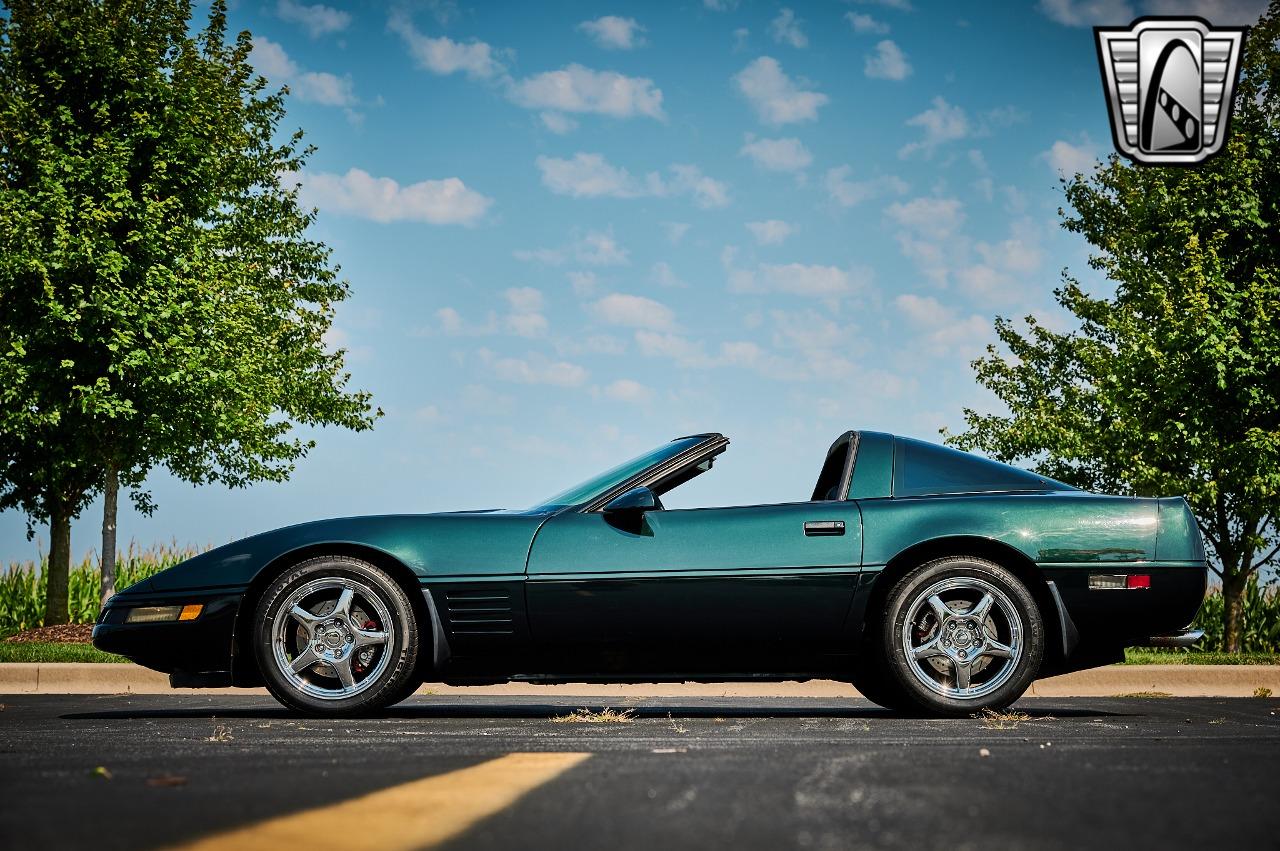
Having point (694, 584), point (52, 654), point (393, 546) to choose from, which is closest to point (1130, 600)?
point (694, 584)

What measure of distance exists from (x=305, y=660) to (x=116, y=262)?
12210mm

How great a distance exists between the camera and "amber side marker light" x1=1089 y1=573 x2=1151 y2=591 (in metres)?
5.76

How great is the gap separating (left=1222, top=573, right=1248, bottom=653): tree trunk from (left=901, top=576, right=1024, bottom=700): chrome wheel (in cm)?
1271

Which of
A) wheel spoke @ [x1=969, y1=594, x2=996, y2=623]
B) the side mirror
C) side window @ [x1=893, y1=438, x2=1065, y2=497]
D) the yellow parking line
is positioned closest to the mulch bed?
the side mirror

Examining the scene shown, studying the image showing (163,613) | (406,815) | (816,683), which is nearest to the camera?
(406,815)

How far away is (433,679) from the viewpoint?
579 cm

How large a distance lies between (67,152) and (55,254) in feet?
6.33

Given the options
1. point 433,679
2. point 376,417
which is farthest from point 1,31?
point 433,679

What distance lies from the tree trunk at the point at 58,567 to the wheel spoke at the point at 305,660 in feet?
44.8

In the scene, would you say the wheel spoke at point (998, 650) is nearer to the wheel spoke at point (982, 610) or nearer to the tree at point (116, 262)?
the wheel spoke at point (982, 610)

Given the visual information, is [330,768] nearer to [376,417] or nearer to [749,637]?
[749,637]

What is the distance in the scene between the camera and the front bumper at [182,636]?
227 inches

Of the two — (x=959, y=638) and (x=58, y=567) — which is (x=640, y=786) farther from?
(x=58, y=567)

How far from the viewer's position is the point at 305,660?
5738mm
